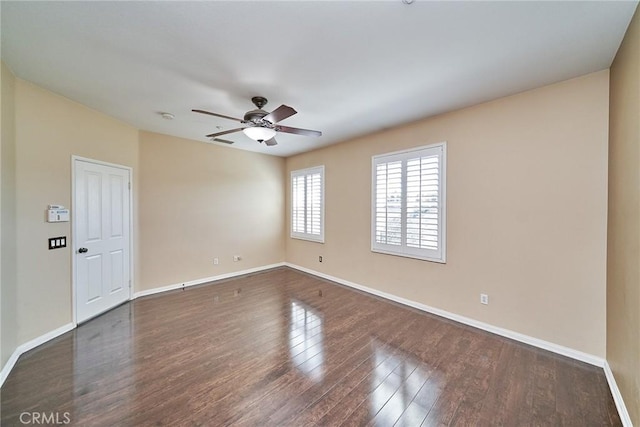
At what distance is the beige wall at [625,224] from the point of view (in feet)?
5.34

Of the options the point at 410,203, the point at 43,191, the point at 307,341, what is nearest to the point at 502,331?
the point at 410,203

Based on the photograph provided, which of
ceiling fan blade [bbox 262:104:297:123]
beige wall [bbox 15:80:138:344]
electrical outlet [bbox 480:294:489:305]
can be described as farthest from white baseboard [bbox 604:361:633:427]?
beige wall [bbox 15:80:138:344]

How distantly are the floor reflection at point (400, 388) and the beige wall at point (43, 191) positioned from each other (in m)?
3.55

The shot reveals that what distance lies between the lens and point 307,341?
9.09ft

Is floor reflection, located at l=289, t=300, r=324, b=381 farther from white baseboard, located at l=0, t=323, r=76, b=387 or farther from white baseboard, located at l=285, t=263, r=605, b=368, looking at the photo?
white baseboard, located at l=0, t=323, r=76, b=387

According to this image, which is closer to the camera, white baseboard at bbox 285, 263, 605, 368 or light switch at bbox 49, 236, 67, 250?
white baseboard at bbox 285, 263, 605, 368

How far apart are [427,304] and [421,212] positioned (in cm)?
133

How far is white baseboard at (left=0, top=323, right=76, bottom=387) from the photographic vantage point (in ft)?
7.09

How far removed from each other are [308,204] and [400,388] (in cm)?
400

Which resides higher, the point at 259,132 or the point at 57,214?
the point at 259,132

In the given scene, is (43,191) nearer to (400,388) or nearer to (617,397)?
(400,388)

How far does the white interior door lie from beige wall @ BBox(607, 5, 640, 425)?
5332 mm

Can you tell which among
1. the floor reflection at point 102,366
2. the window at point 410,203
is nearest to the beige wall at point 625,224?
the window at point 410,203

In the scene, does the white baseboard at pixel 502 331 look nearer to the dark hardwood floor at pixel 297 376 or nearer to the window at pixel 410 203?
the dark hardwood floor at pixel 297 376
